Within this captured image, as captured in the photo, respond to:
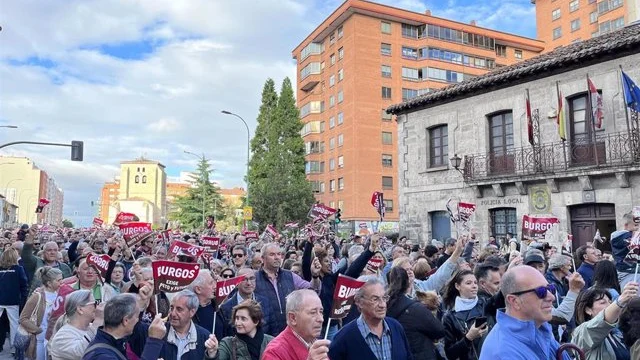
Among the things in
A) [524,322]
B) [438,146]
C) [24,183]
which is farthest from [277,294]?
[24,183]

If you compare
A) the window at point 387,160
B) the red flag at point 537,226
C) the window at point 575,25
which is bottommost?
the red flag at point 537,226

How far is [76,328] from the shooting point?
470 cm

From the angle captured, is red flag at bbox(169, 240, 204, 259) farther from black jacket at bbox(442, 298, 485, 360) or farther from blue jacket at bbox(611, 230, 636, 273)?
blue jacket at bbox(611, 230, 636, 273)

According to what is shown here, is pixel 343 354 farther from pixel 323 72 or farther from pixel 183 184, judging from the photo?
pixel 183 184

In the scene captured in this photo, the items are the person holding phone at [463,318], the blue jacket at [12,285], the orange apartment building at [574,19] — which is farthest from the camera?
the orange apartment building at [574,19]

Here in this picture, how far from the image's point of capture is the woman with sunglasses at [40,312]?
22.9ft

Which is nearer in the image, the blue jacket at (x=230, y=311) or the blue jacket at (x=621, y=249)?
the blue jacket at (x=230, y=311)

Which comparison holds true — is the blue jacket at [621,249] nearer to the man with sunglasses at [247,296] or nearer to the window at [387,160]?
the man with sunglasses at [247,296]

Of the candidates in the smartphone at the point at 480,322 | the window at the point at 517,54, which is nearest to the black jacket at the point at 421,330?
the smartphone at the point at 480,322

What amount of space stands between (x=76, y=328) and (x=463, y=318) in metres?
3.59

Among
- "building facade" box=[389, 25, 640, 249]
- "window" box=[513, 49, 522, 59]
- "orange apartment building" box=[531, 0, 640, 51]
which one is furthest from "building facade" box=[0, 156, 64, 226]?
"building facade" box=[389, 25, 640, 249]

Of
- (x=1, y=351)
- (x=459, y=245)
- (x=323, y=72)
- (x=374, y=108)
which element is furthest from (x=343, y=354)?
(x=323, y=72)

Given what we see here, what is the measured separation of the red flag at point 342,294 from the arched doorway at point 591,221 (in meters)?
14.8

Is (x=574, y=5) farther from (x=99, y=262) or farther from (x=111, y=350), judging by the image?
(x=111, y=350)
